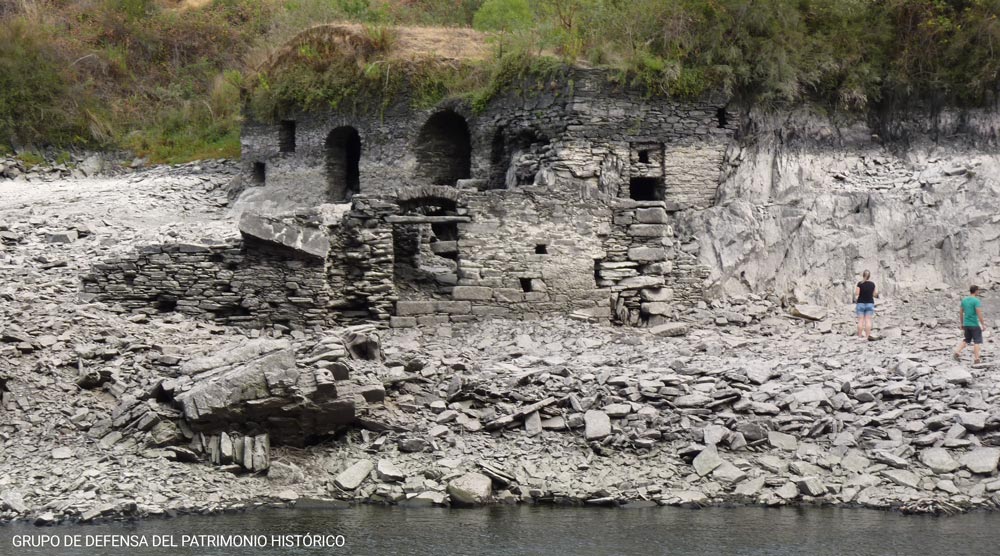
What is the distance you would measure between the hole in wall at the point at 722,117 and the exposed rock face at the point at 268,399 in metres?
9.58

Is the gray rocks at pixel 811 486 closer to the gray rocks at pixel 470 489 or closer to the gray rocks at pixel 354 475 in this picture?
the gray rocks at pixel 470 489

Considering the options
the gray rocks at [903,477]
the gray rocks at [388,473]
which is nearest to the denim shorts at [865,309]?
the gray rocks at [903,477]

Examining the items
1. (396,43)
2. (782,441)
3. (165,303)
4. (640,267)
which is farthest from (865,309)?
(396,43)

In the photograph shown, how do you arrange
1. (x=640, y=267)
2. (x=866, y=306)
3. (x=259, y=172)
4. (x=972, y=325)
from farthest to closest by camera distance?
1. (x=259, y=172)
2. (x=640, y=267)
3. (x=866, y=306)
4. (x=972, y=325)

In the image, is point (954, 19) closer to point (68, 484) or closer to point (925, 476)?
point (925, 476)

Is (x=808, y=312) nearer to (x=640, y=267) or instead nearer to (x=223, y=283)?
(x=640, y=267)

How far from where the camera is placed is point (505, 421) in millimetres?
13672

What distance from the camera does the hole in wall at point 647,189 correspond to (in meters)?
20.6

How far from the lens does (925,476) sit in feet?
41.0

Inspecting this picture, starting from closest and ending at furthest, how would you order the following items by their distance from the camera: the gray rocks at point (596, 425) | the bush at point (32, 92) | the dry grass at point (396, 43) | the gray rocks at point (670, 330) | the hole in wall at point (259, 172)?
the gray rocks at point (596, 425) < the gray rocks at point (670, 330) < the dry grass at point (396, 43) < the hole in wall at point (259, 172) < the bush at point (32, 92)

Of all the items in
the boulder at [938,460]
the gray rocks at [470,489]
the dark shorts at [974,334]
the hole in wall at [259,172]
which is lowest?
the gray rocks at [470,489]

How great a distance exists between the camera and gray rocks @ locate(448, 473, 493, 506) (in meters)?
12.3

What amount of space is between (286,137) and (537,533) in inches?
558

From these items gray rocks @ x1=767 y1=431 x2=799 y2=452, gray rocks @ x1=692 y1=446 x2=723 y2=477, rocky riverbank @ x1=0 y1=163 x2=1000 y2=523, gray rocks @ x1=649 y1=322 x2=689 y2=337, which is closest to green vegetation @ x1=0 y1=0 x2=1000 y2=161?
gray rocks @ x1=649 y1=322 x2=689 y2=337
